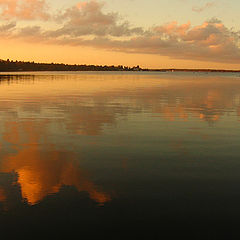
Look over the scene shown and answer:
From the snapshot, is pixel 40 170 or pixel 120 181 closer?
pixel 120 181

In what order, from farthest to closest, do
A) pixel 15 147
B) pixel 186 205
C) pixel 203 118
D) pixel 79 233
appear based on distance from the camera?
pixel 203 118 → pixel 15 147 → pixel 186 205 → pixel 79 233

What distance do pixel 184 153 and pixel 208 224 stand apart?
27.7ft

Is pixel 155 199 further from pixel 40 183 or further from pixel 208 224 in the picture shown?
pixel 40 183

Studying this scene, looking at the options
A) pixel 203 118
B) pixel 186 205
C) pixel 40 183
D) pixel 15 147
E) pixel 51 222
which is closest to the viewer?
pixel 51 222

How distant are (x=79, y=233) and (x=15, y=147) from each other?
37.4ft

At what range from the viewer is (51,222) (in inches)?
387

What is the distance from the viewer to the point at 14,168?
15.2 meters

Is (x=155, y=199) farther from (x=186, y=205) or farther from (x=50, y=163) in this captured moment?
(x=50, y=163)

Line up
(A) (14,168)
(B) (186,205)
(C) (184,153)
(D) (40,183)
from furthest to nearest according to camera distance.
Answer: (C) (184,153), (A) (14,168), (D) (40,183), (B) (186,205)

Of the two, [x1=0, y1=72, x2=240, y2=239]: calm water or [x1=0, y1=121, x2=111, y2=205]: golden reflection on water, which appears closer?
[x1=0, y1=72, x2=240, y2=239]: calm water

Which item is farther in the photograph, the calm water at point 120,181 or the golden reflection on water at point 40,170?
the golden reflection on water at point 40,170

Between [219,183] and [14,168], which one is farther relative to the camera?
[14,168]

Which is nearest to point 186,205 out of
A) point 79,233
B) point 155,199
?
point 155,199

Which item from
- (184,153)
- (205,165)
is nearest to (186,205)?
(205,165)
